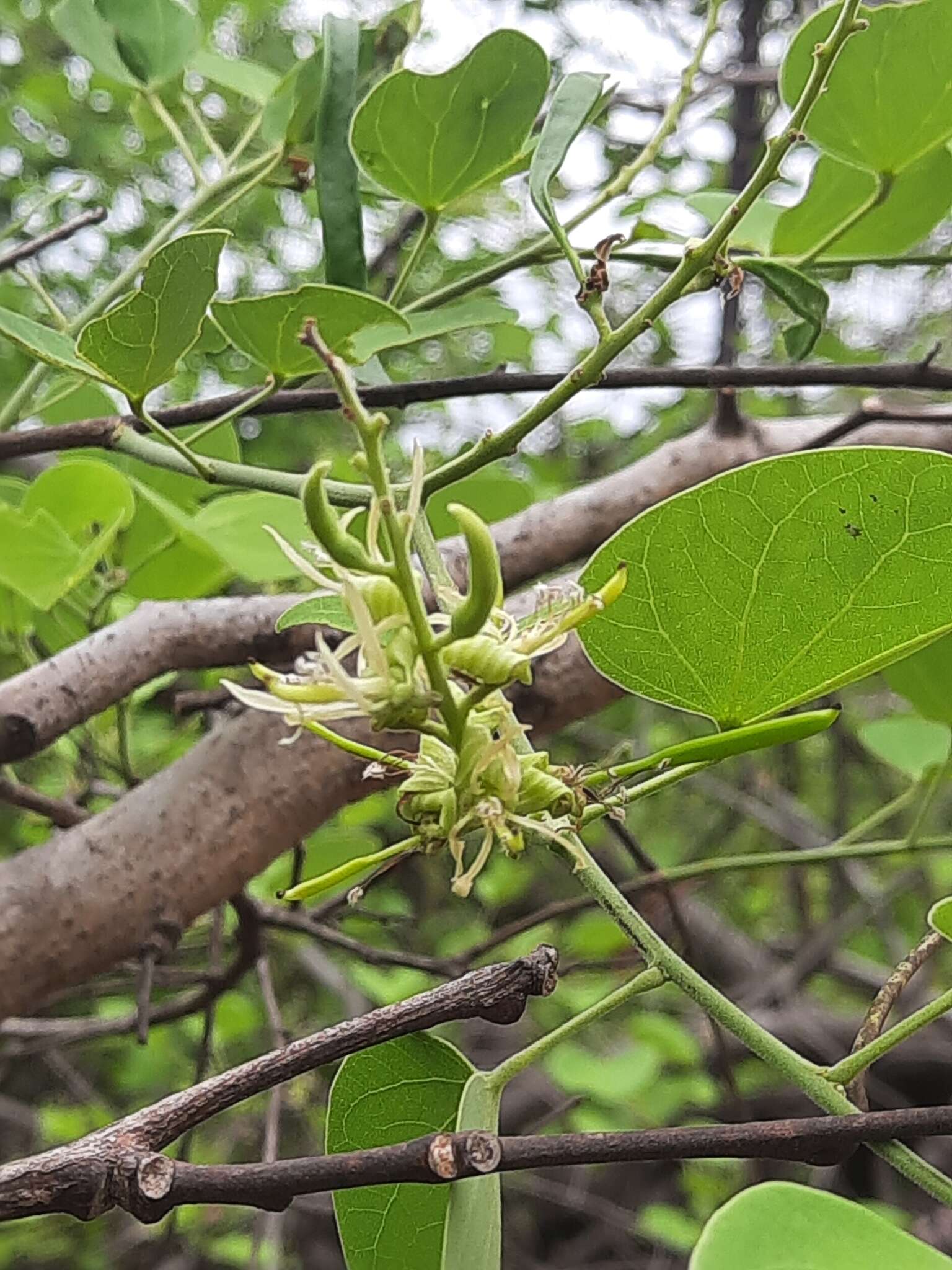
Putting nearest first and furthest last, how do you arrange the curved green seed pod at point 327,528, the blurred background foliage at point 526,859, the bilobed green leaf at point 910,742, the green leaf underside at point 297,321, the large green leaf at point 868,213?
the curved green seed pod at point 327,528 < the green leaf underside at point 297,321 < the large green leaf at point 868,213 < the bilobed green leaf at point 910,742 < the blurred background foliage at point 526,859

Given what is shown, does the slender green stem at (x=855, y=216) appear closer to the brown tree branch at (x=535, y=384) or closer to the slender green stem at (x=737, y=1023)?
the brown tree branch at (x=535, y=384)

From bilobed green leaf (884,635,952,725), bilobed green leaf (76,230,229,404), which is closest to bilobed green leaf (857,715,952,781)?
bilobed green leaf (884,635,952,725)

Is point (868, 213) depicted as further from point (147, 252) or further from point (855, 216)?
point (147, 252)

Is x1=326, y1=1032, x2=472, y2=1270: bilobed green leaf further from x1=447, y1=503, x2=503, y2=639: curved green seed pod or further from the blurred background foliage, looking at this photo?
the blurred background foliage

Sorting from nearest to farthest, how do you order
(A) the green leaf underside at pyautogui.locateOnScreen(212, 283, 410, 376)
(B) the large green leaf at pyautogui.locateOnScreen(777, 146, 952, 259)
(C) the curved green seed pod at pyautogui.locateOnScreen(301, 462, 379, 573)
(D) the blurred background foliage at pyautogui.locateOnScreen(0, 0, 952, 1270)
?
(C) the curved green seed pod at pyautogui.locateOnScreen(301, 462, 379, 573), (A) the green leaf underside at pyautogui.locateOnScreen(212, 283, 410, 376), (B) the large green leaf at pyautogui.locateOnScreen(777, 146, 952, 259), (D) the blurred background foliage at pyautogui.locateOnScreen(0, 0, 952, 1270)

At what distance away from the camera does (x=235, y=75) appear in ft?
1.54

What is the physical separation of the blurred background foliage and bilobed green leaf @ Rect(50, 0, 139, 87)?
1.00ft

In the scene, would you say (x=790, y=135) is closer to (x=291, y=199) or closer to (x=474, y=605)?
(x=474, y=605)

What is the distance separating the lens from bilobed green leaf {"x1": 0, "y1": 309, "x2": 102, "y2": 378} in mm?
274

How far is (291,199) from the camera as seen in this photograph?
55.3 inches

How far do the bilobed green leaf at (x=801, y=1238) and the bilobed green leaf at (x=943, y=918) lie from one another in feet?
0.18

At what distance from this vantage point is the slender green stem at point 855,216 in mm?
359

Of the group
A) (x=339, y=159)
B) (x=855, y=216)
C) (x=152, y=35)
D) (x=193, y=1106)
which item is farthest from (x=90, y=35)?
(x=193, y=1106)

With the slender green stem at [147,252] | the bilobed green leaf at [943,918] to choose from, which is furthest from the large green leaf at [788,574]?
the slender green stem at [147,252]
